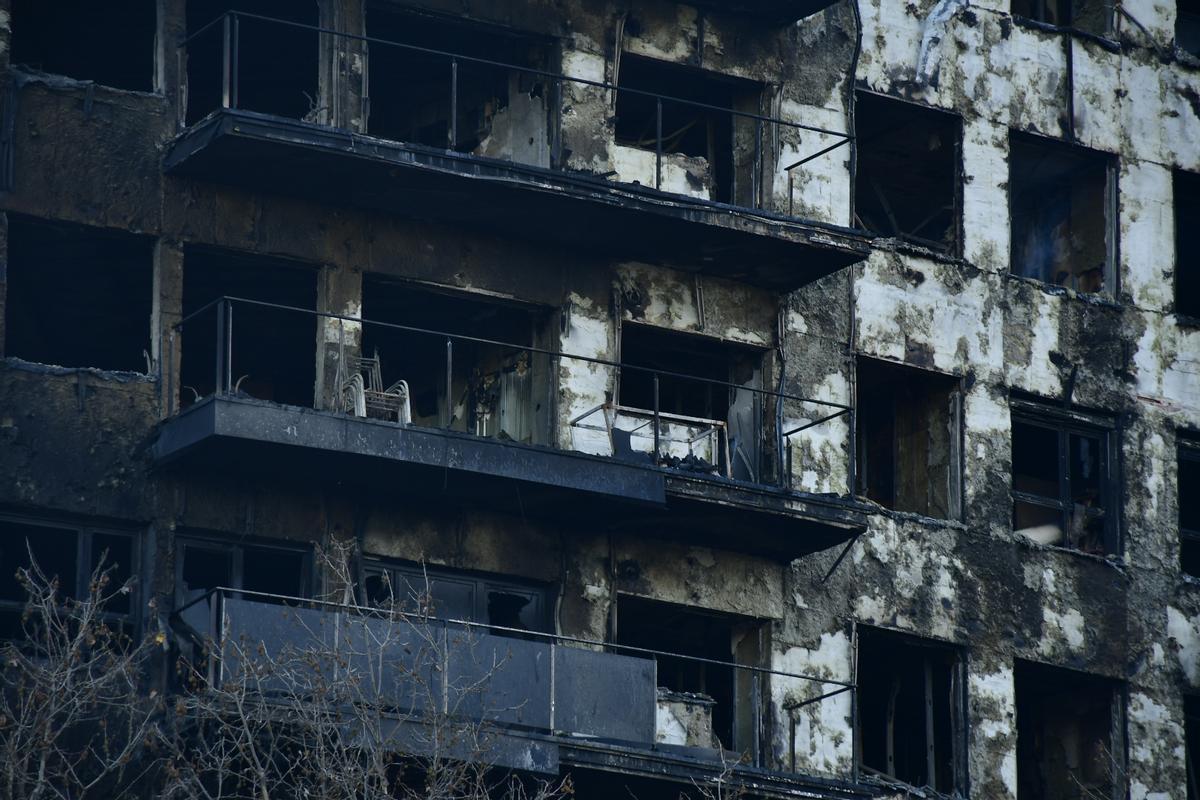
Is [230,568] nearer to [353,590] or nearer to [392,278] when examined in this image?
[353,590]

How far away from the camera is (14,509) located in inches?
1172

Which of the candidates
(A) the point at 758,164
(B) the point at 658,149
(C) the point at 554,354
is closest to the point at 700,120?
(A) the point at 758,164

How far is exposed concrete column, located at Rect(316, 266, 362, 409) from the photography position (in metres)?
31.8

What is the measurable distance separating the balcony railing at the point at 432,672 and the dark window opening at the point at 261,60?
19.8 feet

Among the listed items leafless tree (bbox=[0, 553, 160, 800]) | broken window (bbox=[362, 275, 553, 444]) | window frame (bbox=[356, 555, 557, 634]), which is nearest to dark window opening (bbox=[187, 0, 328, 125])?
broken window (bbox=[362, 275, 553, 444])

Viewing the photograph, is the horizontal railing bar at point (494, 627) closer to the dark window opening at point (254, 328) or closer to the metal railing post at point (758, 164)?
the dark window opening at point (254, 328)

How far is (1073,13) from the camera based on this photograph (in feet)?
129

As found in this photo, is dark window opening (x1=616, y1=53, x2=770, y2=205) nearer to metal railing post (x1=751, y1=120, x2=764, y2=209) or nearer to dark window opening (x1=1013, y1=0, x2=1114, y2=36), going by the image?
metal railing post (x1=751, y1=120, x2=764, y2=209)

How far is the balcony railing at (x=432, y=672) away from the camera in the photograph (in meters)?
28.6

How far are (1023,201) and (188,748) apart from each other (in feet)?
49.3

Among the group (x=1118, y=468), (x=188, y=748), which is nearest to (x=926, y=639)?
(x=1118, y=468)

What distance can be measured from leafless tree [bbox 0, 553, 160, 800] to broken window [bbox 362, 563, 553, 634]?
287 cm

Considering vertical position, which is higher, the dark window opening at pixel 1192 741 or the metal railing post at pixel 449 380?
the metal railing post at pixel 449 380

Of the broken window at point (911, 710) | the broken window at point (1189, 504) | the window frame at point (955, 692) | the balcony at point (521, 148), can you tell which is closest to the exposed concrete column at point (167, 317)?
the balcony at point (521, 148)
